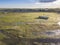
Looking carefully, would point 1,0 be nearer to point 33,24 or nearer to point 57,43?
point 33,24

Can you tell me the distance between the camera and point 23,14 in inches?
101

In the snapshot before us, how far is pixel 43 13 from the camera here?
2.63 meters

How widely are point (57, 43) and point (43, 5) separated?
110cm

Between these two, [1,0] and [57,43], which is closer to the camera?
[57,43]

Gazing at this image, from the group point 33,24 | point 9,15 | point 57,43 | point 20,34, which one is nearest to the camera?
point 57,43

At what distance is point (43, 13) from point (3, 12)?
2.38ft

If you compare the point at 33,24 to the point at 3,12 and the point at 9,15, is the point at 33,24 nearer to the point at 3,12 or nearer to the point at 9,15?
the point at 9,15

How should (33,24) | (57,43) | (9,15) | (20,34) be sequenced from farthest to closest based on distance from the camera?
(9,15) → (33,24) → (20,34) → (57,43)

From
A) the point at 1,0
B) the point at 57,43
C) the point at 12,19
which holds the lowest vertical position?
the point at 57,43

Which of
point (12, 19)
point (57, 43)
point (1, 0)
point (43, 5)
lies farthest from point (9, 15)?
point (57, 43)

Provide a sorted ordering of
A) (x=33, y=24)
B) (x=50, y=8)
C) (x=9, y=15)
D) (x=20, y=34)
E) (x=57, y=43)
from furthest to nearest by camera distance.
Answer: (x=50, y=8)
(x=9, y=15)
(x=33, y=24)
(x=20, y=34)
(x=57, y=43)

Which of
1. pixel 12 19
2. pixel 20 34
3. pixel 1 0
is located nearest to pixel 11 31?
pixel 20 34

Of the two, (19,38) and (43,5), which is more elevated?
(43,5)

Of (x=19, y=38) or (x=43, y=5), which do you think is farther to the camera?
(x=43, y=5)
